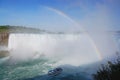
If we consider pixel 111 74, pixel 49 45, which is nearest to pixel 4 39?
pixel 49 45

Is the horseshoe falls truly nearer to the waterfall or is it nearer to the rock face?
the waterfall

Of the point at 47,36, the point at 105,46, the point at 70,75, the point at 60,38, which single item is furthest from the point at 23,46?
the point at 70,75

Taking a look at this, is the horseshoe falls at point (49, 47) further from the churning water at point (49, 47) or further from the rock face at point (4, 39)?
the rock face at point (4, 39)

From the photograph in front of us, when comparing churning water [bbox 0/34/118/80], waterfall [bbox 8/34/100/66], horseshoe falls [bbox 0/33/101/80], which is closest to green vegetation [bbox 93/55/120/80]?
horseshoe falls [bbox 0/33/101/80]

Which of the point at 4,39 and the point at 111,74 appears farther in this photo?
the point at 4,39

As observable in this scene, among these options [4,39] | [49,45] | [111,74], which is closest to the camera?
[111,74]

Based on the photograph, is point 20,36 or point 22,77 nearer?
point 22,77

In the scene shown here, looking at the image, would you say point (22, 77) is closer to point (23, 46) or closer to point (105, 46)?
point (23, 46)

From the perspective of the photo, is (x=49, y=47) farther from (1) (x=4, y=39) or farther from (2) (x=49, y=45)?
(1) (x=4, y=39)
